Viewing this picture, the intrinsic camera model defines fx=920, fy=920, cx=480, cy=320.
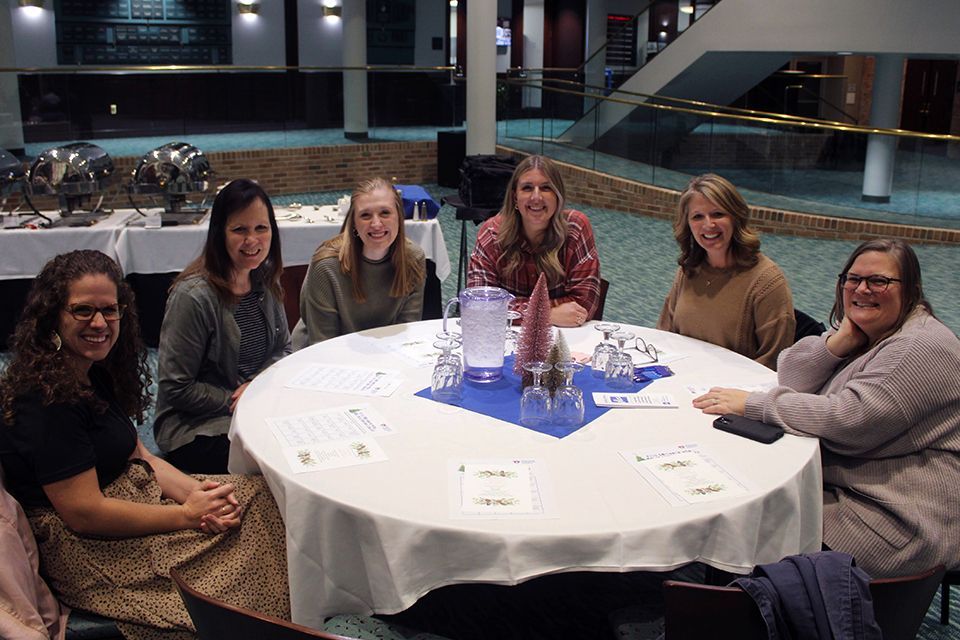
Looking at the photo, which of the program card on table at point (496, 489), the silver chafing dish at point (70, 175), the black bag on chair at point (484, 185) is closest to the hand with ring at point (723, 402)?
the program card on table at point (496, 489)

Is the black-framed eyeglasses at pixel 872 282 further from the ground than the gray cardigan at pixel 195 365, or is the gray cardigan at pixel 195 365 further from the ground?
the black-framed eyeglasses at pixel 872 282

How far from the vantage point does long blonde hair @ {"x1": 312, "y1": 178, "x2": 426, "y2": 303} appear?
137 inches

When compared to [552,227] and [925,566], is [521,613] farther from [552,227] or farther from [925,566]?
[552,227]

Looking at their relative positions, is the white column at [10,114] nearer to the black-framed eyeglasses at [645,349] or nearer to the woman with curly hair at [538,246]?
the woman with curly hair at [538,246]

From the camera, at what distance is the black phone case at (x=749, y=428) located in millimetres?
2338

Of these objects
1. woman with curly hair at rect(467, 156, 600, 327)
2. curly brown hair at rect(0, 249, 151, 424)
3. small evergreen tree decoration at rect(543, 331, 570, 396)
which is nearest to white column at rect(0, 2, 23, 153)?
woman with curly hair at rect(467, 156, 600, 327)

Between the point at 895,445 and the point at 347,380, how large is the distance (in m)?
1.52

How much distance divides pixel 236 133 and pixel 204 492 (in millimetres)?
9313

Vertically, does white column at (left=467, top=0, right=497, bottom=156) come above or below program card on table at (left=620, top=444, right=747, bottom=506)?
→ above

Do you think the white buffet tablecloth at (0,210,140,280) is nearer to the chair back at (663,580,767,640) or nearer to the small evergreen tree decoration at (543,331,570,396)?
the small evergreen tree decoration at (543,331,570,396)

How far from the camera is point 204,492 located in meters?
2.21

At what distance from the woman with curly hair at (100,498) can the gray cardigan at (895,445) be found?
1379 millimetres

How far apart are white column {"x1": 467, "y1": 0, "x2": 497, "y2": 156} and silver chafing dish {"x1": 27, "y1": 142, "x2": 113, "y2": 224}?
210 inches

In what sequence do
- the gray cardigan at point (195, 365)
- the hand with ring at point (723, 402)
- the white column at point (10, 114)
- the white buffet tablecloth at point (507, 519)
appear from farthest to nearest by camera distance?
1. the white column at point (10, 114)
2. the gray cardigan at point (195, 365)
3. the hand with ring at point (723, 402)
4. the white buffet tablecloth at point (507, 519)
